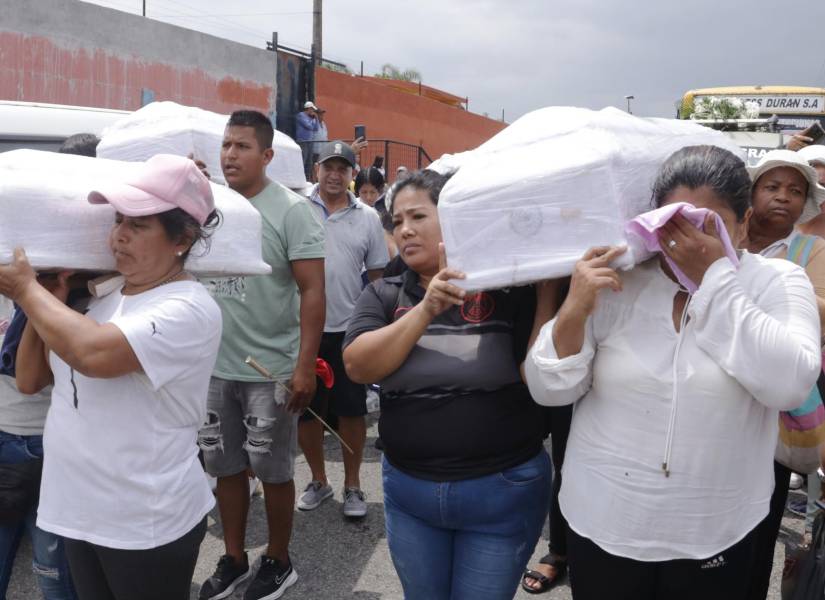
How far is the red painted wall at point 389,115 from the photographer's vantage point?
15289 mm

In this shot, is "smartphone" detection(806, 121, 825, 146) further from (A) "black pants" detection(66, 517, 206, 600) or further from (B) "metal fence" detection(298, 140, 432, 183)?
(B) "metal fence" detection(298, 140, 432, 183)

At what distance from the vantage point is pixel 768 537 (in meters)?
2.46

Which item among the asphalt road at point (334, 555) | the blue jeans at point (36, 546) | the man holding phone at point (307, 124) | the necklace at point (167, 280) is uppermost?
the man holding phone at point (307, 124)

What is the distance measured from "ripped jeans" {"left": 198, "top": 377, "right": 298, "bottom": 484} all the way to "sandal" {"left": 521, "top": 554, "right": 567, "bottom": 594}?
118 cm

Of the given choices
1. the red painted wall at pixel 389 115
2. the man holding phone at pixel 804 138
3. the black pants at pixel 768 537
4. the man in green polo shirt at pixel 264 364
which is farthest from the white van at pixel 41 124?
the red painted wall at pixel 389 115

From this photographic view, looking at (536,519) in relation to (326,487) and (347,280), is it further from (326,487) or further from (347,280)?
(347,280)

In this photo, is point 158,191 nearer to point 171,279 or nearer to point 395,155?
point 171,279

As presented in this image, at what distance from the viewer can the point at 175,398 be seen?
193 centimetres

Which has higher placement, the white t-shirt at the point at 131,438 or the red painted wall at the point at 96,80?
the red painted wall at the point at 96,80

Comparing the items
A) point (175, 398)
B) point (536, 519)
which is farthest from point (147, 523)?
point (536, 519)

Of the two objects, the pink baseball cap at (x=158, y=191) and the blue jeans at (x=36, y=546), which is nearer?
the pink baseball cap at (x=158, y=191)

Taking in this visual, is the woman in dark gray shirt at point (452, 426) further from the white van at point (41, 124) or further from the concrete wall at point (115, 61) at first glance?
the concrete wall at point (115, 61)

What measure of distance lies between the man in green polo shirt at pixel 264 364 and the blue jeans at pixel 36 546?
87 centimetres

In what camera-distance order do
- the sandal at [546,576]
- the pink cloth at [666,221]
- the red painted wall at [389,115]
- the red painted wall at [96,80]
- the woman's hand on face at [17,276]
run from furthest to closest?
the red painted wall at [389,115] → the red painted wall at [96,80] → the sandal at [546,576] → the woman's hand on face at [17,276] → the pink cloth at [666,221]
